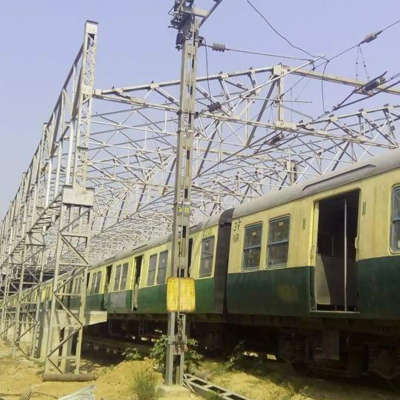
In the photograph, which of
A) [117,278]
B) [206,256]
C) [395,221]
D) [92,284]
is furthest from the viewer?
[92,284]

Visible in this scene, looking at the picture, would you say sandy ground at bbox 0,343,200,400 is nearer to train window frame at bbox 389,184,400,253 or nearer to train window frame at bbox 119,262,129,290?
train window frame at bbox 119,262,129,290

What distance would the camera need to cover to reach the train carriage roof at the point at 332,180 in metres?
8.39

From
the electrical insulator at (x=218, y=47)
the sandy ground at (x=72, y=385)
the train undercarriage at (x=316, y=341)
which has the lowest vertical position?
the sandy ground at (x=72, y=385)

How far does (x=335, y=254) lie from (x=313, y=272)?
1005mm

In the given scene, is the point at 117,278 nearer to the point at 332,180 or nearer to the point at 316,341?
the point at 316,341

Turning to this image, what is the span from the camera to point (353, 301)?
9.49 metres

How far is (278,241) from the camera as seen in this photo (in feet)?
34.5

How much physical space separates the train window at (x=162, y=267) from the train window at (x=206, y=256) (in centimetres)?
267

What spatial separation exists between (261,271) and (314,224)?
5.55 ft

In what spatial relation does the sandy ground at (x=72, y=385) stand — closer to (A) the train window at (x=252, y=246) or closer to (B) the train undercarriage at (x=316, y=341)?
(B) the train undercarriage at (x=316, y=341)

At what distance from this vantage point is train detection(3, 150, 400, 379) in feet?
26.9

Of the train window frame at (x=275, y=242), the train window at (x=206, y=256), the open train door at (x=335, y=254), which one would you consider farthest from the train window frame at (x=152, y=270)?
the open train door at (x=335, y=254)

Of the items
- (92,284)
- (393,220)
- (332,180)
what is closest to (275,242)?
(332,180)

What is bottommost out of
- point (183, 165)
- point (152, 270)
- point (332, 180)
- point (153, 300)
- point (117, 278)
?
point (153, 300)
